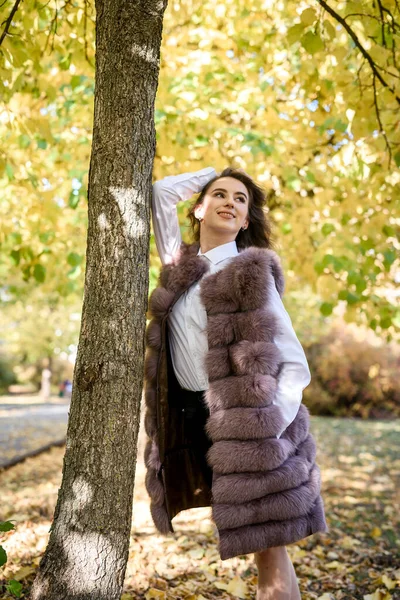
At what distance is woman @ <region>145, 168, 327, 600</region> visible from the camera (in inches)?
87.0

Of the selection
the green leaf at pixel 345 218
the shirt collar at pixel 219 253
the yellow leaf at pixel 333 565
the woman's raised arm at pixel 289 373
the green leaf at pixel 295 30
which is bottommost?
the yellow leaf at pixel 333 565

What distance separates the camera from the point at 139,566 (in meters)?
3.47

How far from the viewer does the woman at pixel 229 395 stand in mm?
2209

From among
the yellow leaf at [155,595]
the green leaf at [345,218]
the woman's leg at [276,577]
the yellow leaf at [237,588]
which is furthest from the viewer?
the green leaf at [345,218]

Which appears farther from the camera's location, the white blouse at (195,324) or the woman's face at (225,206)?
the woman's face at (225,206)

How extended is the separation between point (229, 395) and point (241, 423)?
0.40 ft

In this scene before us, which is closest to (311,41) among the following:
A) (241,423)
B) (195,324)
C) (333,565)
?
(195,324)

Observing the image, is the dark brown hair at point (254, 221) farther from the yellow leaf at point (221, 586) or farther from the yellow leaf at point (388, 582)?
the yellow leaf at point (388, 582)

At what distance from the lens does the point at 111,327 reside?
2.18 metres

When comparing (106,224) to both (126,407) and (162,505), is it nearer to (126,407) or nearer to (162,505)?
(126,407)

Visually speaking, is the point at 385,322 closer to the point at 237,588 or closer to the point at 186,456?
the point at 237,588

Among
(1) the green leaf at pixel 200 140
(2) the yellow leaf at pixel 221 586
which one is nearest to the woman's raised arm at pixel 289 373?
(2) the yellow leaf at pixel 221 586

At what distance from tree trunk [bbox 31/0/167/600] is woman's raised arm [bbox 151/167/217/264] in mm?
313

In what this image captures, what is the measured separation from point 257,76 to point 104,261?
3.75 m
